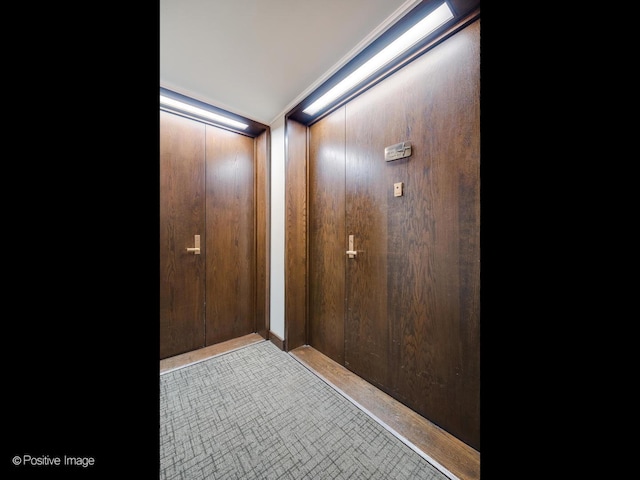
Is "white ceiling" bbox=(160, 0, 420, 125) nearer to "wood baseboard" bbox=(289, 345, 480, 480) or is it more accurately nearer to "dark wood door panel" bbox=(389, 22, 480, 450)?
"dark wood door panel" bbox=(389, 22, 480, 450)

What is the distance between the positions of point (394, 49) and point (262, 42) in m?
0.83

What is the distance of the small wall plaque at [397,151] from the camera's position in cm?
147

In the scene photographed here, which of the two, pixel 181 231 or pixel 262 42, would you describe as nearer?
pixel 262 42

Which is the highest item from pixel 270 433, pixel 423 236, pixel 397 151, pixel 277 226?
pixel 397 151

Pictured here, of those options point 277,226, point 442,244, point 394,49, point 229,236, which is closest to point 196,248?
point 229,236

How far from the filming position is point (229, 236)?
2.43 meters

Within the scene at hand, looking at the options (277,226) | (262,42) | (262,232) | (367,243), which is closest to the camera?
(262,42)

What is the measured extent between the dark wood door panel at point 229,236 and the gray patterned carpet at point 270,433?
2.04 feet

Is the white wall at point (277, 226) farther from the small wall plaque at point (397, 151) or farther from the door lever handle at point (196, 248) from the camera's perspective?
the small wall plaque at point (397, 151)

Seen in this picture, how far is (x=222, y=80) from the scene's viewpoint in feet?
5.93

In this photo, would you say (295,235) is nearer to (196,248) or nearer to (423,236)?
(196,248)

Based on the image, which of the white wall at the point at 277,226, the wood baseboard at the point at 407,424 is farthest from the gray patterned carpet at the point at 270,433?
the white wall at the point at 277,226
